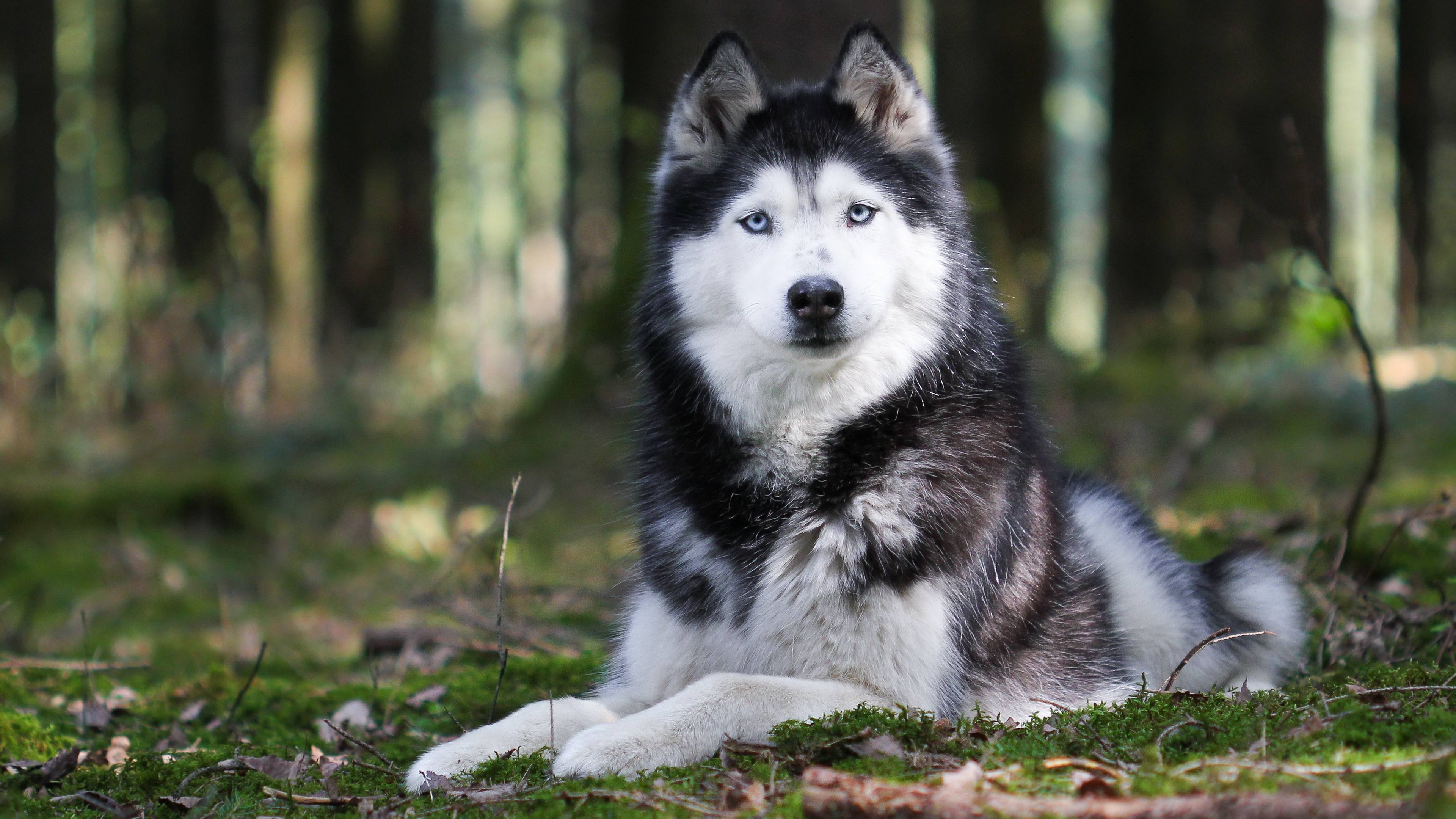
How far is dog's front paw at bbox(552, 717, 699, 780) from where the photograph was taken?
8.70 ft

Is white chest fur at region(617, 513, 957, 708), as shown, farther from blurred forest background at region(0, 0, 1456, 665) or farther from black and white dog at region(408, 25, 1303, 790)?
blurred forest background at region(0, 0, 1456, 665)

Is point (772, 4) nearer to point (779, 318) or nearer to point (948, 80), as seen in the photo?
point (779, 318)

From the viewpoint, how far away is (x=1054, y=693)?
3.23 m

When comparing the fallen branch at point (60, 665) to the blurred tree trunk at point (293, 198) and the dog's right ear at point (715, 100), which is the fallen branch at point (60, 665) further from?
the blurred tree trunk at point (293, 198)

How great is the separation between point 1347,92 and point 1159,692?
27.7 metres

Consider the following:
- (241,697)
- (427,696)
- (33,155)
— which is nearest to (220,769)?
(241,697)

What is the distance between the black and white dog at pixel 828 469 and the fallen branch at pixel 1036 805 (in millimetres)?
582

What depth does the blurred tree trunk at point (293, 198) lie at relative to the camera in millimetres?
11391

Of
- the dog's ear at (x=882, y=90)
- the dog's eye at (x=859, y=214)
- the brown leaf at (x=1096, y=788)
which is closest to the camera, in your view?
the brown leaf at (x=1096, y=788)

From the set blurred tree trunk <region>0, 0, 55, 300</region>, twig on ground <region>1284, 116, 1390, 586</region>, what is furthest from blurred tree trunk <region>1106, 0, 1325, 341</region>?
blurred tree trunk <region>0, 0, 55, 300</region>

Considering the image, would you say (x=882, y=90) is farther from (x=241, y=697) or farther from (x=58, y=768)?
(x=58, y=768)

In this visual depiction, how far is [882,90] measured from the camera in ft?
11.4

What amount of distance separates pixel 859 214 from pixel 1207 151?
777 centimetres

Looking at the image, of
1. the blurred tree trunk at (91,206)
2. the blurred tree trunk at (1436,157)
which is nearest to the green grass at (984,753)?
the blurred tree trunk at (91,206)
